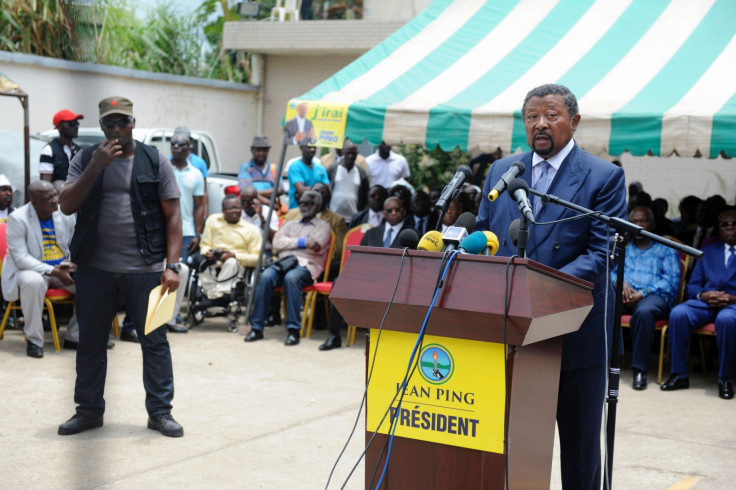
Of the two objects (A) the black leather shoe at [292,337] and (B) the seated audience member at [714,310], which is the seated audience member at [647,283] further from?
(A) the black leather shoe at [292,337]

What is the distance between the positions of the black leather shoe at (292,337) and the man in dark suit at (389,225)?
1135mm

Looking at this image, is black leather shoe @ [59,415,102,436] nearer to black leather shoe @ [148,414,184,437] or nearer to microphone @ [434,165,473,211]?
black leather shoe @ [148,414,184,437]

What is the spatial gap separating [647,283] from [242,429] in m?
4.08

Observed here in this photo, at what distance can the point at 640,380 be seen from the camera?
7.25 meters

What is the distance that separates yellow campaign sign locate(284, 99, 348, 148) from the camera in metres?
8.28

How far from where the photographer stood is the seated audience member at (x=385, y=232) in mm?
8570

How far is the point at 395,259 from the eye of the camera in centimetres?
283

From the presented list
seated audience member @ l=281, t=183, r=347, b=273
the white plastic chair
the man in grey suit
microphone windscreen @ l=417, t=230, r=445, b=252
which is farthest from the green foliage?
microphone windscreen @ l=417, t=230, r=445, b=252

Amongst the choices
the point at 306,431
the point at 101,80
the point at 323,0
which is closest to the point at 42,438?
→ the point at 306,431

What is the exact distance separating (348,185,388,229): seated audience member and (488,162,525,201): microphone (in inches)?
245

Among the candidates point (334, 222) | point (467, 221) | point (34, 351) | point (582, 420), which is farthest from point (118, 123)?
point (334, 222)

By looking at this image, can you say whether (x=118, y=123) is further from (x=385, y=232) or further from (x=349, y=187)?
(x=349, y=187)

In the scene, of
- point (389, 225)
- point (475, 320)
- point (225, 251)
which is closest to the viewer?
point (475, 320)

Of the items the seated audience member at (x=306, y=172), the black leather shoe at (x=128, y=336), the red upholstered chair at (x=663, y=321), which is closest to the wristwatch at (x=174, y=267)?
the black leather shoe at (x=128, y=336)
